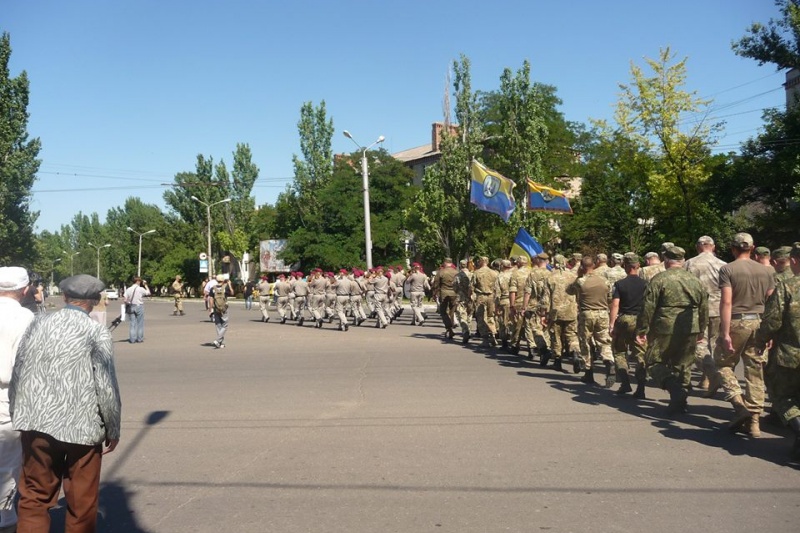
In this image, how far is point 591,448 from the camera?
7078 millimetres

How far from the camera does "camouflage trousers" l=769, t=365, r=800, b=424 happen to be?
21.5ft

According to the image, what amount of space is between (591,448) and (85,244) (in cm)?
14254

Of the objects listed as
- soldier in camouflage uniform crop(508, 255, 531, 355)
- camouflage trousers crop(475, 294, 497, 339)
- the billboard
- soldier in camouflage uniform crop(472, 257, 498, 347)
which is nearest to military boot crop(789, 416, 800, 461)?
soldier in camouflage uniform crop(508, 255, 531, 355)

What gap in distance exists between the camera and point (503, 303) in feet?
51.2

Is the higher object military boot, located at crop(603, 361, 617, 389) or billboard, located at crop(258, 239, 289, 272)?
billboard, located at crop(258, 239, 289, 272)

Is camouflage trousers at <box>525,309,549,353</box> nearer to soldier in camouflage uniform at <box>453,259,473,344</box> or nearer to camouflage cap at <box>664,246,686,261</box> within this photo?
soldier in camouflage uniform at <box>453,259,473,344</box>

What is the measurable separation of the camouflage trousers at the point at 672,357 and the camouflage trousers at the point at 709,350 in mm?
1457

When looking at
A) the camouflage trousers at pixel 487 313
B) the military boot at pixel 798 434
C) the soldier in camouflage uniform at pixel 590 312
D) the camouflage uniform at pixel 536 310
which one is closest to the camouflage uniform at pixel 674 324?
the military boot at pixel 798 434

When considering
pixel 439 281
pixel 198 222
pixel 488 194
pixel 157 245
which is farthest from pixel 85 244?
pixel 439 281

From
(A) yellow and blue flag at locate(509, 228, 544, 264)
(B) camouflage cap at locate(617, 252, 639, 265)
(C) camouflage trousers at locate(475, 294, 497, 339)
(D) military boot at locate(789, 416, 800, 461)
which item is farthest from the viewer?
(A) yellow and blue flag at locate(509, 228, 544, 264)

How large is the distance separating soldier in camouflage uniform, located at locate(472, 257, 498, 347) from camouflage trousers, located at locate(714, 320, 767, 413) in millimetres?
7864

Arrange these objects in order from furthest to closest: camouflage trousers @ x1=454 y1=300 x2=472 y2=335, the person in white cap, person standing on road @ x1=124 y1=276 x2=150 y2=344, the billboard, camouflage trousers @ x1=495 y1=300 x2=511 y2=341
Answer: the billboard < person standing on road @ x1=124 y1=276 x2=150 y2=344 < camouflage trousers @ x1=454 y1=300 x2=472 y2=335 < camouflage trousers @ x1=495 y1=300 x2=511 y2=341 < the person in white cap

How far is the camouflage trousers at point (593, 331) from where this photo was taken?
11.2 metres

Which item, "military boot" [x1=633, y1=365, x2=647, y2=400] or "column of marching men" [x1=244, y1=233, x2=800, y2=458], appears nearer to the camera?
"column of marching men" [x1=244, y1=233, x2=800, y2=458]
